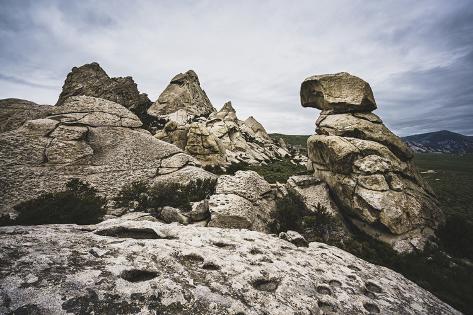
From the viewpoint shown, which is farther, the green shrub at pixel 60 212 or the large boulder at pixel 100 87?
the large boulder at pixel 100 87

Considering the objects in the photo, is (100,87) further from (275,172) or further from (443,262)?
(443,262)

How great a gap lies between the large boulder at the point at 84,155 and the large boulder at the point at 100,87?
95.0ft

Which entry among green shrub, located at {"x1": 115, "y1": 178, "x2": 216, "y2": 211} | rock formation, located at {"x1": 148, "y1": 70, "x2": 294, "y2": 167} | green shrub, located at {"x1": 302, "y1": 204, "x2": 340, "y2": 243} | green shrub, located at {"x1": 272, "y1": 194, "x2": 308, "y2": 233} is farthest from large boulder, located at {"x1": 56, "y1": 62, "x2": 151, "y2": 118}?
green shrub, located at {"x1": 302, "y1": 204, "x2": 340, "y2": 243}

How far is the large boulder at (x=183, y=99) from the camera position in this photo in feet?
172

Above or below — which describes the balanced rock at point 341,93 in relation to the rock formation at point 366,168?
above

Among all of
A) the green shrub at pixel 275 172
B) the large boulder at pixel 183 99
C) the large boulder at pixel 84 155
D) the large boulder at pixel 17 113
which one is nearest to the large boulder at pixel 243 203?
the large boulder at pixel 84 155

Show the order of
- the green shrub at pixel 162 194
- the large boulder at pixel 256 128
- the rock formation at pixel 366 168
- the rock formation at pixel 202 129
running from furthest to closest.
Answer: the large boulder at pixel 256 128
the rock formation at pixel 202 129
the rock formation at pixel 366 168
the green shrub at pixel 162 194

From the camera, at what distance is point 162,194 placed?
13.5 m

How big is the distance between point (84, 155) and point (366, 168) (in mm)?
19207

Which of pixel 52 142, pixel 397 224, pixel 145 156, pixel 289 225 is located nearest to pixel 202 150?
pixel 145 156

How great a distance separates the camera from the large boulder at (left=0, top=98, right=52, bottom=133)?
16.6 metres

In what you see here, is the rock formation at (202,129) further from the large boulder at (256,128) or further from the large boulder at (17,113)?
the large boulder at (17,113)

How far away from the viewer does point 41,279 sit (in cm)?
385

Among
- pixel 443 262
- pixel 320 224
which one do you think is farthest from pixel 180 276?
pixel 443 262
